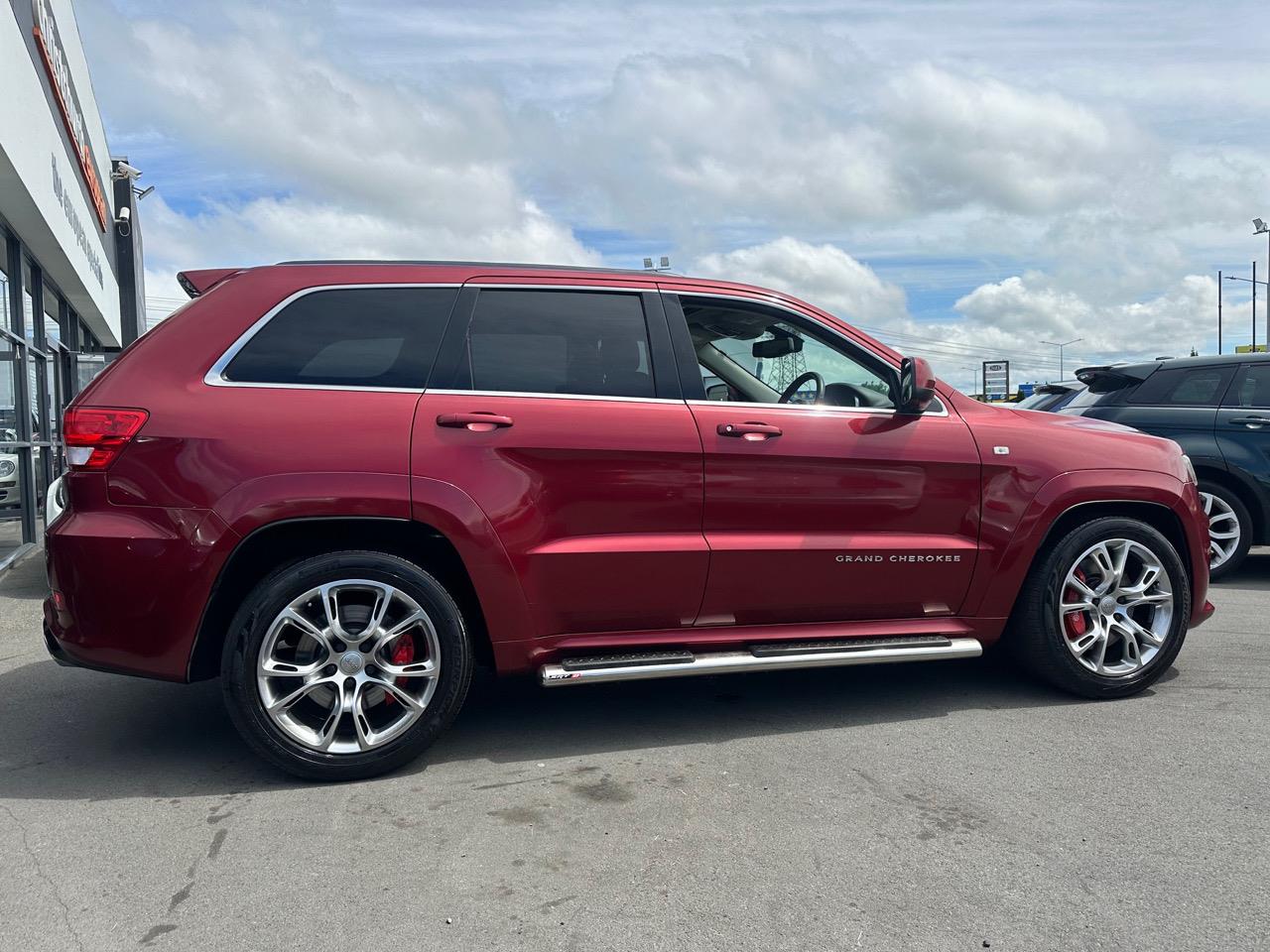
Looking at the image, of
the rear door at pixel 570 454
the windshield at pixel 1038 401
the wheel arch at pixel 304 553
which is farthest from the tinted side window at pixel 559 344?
the windshield at pixel 1038 401

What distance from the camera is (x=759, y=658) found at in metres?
3.94

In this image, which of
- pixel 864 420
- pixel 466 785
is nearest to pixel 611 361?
pixel 864 420

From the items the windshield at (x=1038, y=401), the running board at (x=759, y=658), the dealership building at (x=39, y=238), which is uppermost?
the dealership building at (x=39, y=238)

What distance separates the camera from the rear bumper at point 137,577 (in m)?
3.41

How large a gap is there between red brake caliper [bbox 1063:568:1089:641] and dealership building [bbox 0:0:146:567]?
741cm

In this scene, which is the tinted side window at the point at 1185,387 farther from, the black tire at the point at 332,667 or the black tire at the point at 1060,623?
the black tire at the point at 332,667

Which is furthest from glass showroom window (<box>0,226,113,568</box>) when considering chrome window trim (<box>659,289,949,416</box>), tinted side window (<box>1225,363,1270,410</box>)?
tinted side window (<box>1225,363,1270,410</box>)

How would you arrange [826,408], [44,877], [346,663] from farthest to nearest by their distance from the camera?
→ 1. [826,408]
2. [346,663]
3. [44,877]

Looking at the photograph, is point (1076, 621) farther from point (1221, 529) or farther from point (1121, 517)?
point (1221, 529)

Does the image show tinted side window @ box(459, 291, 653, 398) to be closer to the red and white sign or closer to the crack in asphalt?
the crack in asphalt

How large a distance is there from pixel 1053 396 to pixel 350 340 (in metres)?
7.29

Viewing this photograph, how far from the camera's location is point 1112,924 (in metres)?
2.57

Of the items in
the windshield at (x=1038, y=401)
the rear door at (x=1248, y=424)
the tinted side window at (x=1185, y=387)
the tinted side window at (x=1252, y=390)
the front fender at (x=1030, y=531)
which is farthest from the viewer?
the windshield at (x=1038, y=401)

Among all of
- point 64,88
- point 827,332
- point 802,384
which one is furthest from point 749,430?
point 64,88
